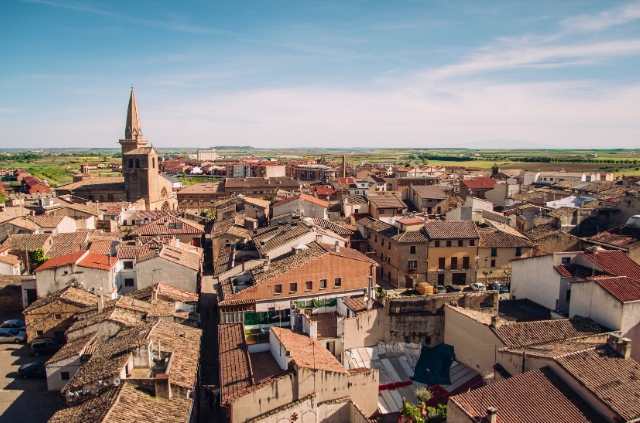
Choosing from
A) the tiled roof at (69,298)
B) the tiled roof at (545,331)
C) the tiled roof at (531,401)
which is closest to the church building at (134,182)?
the tiled roof at (69,298)

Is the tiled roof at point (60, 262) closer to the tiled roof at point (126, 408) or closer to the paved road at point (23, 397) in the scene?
the paved road at point (23, 397)

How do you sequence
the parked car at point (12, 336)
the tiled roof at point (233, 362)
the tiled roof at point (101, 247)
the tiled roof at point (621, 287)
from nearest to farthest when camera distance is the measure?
1. the tiled roof at point (233, 362)
2. the tiled roof at point (621, 287)
3. the parked car at point (12, 336)
4. the tiled roof at point (101, 247)

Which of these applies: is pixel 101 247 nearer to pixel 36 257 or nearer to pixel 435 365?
pixel 36 257

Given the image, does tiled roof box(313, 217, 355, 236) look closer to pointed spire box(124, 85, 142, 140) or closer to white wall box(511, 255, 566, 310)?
white wall box(511, 255, 566, 310)

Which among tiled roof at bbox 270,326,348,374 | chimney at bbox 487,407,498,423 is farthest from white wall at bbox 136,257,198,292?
chimney at bbox 487,407,498,423

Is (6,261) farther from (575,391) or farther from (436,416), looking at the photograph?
(575,391)

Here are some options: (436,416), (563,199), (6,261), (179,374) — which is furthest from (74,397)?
(563,199)

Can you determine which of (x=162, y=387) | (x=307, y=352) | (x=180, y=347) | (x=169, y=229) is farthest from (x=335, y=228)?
(x=162, y=387)
